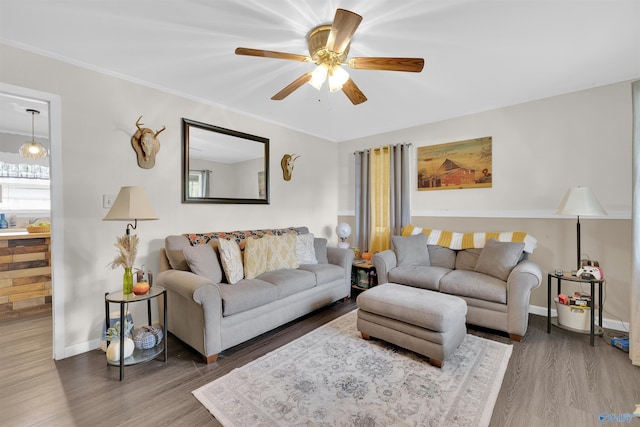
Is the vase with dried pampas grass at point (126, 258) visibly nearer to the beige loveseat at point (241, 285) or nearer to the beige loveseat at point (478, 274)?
the beige loveseat at point (241, 285)

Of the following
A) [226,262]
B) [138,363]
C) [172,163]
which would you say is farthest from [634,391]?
[172,163]

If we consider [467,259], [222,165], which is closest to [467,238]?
[467,259]

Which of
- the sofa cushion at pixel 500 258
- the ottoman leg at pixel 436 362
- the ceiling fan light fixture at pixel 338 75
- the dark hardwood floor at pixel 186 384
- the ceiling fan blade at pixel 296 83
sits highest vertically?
the ceiling fan blade at pixel 296 83

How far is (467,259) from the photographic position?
10.8 ft

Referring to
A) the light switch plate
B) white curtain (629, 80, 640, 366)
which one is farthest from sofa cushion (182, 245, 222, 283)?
white curtain (629, 80, 640, 366)

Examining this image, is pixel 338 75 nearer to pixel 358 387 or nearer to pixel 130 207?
pixel 130 207

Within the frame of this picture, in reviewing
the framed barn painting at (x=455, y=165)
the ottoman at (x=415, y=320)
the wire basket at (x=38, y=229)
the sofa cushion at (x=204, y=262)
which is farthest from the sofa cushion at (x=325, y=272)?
the wire basket at (x=38, y=229)

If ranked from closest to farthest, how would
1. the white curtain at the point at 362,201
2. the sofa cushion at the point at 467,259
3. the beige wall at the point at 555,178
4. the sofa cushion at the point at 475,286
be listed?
the sofa cushion at the point at 475,286 → the beige wall at the point at 555,178 → the sofa cushion at the point at 467,259 → the white curtain at the point at 362,201

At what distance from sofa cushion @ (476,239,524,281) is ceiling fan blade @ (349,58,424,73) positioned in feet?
6.83

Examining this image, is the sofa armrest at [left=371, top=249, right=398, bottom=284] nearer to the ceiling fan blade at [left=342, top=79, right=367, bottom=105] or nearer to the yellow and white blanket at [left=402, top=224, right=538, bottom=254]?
the yellow and white blanket at [left=402, top=224, right=538, bottom=254]

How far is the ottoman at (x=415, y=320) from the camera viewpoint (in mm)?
2068

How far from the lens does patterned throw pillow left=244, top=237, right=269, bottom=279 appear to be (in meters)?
2.84

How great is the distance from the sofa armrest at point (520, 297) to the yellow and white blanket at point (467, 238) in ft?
1.96

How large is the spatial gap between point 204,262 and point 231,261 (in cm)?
25
